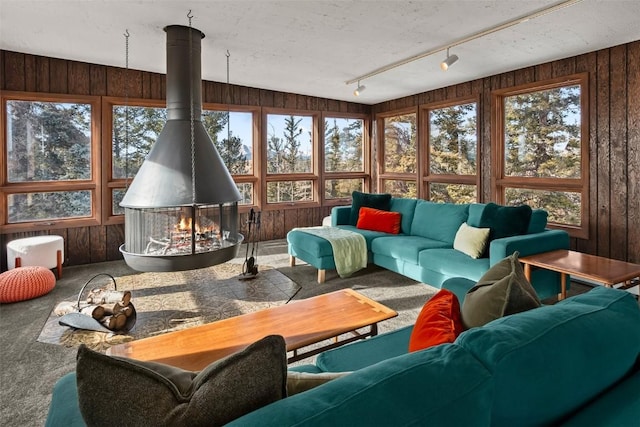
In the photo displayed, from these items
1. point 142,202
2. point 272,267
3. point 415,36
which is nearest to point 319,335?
point 142,202

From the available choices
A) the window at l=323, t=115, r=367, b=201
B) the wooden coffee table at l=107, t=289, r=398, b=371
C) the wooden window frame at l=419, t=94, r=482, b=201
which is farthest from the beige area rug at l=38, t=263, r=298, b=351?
the wooden window frame at l=419, t=94, r=482, b=201

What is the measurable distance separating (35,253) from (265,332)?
3529 mm

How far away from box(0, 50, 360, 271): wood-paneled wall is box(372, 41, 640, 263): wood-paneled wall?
13.9 feet

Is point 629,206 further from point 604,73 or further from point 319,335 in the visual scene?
point 319,335

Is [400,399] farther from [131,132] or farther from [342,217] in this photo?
[131,132]

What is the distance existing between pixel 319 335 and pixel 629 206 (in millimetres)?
3630

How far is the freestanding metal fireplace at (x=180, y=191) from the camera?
3568mm

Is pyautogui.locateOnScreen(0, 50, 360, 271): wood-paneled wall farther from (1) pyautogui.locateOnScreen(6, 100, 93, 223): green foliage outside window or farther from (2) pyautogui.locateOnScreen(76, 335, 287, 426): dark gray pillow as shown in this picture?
(2) pyautogui.locateOnScreen(76, 335, 287, 426): dark gray pillow

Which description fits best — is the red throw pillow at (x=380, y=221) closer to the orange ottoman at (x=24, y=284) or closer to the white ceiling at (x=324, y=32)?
the white ceiling at (x=324, y=32)

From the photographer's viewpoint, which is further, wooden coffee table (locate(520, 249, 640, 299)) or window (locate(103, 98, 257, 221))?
window (locate(103, 98, 257, 221))

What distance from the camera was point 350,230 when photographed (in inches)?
193

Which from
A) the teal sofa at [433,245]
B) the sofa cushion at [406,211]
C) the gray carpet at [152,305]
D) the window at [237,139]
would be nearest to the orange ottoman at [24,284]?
the gray carpet at [152,305]

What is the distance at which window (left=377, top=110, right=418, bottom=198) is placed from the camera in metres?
6.54

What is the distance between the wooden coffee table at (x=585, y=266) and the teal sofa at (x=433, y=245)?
14 cm
